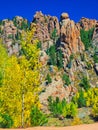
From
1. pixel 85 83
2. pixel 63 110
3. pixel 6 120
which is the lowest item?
pixel 6 120

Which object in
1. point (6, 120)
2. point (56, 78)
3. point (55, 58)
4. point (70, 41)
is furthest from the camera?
point (70, 41)

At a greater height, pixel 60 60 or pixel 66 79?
pixel 60 60

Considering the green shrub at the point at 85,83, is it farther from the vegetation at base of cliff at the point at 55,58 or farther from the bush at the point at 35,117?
the bush at the point at 35,117

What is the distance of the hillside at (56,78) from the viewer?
1115 inches

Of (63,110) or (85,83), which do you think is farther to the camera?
(85,83)

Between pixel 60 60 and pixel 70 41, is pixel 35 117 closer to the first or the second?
pixel 60 60

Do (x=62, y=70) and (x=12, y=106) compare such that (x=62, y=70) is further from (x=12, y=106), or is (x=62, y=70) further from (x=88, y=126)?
(x=88, y=126)

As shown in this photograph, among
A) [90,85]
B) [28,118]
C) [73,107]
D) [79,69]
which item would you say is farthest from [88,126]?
[79,69]

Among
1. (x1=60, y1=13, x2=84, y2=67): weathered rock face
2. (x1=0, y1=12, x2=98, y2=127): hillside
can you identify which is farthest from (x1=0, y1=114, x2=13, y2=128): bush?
(x1=60, y1=13, x2=84, y2=67): weathered rock face

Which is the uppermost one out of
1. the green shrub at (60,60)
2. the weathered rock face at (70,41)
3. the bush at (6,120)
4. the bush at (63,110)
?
the weathered rock face at (70,41)

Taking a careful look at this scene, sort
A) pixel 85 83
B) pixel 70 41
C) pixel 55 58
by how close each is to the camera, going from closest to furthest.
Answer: pixel 85 83
pixel 55 58
pixel 70 41

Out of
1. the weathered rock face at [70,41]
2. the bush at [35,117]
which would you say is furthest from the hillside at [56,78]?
the bush at [35,117]

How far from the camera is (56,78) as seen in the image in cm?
13612

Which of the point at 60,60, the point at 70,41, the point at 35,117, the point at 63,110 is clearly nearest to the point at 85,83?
the point at 60,60
